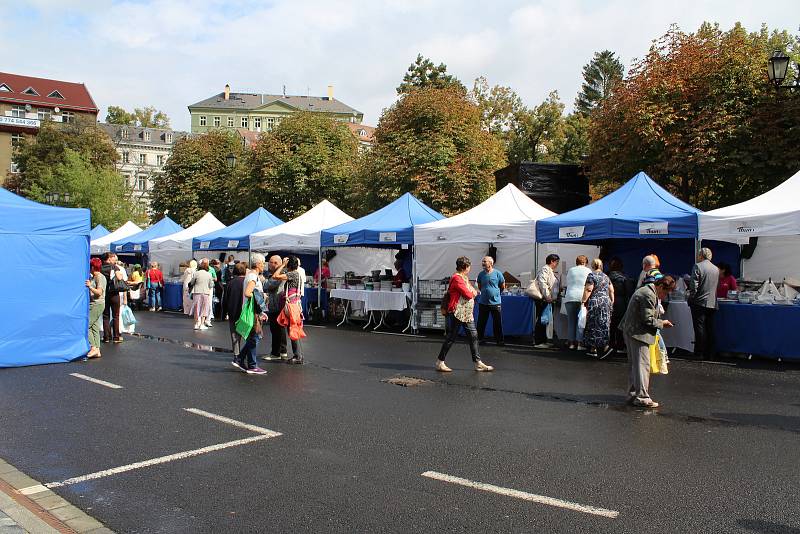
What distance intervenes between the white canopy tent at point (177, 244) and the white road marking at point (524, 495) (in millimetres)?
20609

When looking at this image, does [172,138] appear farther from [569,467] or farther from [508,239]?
[569,467]

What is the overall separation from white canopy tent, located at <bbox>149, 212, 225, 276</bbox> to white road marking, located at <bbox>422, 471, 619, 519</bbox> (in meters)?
20.6

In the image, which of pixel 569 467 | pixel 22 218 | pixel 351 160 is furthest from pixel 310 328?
pixel 351 160

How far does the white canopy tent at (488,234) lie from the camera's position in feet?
48.4

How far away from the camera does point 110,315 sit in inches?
574

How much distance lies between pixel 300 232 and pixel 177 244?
682 cm

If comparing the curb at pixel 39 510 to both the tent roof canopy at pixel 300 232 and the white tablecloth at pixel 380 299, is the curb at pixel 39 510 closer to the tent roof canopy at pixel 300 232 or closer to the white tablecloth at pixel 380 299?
the white tablecloth at pixel 380 299

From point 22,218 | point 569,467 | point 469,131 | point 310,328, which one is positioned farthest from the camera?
point 469,131

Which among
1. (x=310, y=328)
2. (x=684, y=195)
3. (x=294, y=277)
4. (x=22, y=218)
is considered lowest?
(x=310, y=328)

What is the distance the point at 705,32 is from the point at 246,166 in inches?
949

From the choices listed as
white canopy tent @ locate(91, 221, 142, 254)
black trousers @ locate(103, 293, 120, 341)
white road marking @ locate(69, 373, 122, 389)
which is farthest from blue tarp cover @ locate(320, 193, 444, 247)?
white canopy tent @ locate(91, 221, 142, 254)

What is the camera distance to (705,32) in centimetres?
2283

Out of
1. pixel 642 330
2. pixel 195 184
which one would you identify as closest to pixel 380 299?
pixel 642 330

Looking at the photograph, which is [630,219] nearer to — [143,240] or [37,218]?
[37,218]
